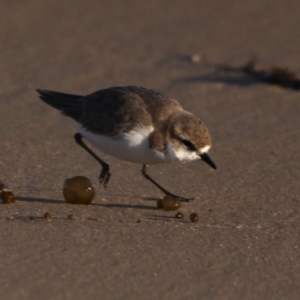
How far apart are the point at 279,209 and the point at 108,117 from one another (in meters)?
1.24

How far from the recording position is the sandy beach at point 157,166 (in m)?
4.48

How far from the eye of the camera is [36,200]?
17.7ft

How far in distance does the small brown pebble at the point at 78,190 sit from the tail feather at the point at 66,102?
0.57 metres

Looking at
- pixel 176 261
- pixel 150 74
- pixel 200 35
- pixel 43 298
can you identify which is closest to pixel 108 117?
pixel 176 261

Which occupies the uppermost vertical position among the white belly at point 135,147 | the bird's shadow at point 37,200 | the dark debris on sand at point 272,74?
the dark debris on sand at point 272,74

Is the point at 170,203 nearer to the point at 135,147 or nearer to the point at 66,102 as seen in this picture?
the point at 135,147

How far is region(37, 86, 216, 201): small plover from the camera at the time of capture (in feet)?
17.1

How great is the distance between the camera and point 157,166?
6277 millimetres

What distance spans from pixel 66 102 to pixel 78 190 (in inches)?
32.5

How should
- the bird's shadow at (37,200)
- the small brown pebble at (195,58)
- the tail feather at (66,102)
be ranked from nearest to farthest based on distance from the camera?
the bird's shadow at (37,200) < the tail feather at (66,102) < the small brown pebble at (195,58)

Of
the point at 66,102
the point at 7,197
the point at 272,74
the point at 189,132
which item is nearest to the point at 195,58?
the point at 272,74

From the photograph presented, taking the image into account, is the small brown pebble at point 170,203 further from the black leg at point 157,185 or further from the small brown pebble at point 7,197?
the small brown pebble at point 7,197

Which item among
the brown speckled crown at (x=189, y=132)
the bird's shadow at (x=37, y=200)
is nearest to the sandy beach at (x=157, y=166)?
the bird's shadow at (x=37, y=200)

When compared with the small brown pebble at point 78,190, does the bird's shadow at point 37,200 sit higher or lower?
lower
